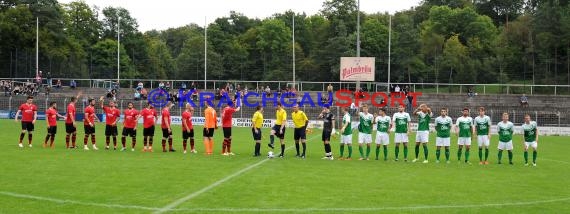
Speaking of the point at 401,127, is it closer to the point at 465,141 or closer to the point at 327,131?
the point at 465,141

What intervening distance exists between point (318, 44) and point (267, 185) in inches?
2390

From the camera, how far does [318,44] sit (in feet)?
241

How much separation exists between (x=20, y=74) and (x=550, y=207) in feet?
192

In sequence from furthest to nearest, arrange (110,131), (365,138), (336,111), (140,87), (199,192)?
(140,87) → (336,111) → (110,131) → (365,138) → (199,192)

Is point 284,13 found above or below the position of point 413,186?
above

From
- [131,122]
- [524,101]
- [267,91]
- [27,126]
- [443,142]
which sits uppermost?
[267,91]

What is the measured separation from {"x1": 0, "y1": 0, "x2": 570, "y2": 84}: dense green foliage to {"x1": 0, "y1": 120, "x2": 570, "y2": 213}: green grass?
36.7m

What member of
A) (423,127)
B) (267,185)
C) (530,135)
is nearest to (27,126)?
(267,185)

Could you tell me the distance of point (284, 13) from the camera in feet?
313

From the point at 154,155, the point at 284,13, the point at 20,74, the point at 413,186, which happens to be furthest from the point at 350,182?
the point at 284,13

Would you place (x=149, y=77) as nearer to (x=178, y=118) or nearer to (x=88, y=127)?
(x=178, y=118)

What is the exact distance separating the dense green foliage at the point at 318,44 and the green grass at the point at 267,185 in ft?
121

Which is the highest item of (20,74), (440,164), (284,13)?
(284,13)

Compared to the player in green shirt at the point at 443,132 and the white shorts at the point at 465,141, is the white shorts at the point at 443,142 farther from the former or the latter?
the white shorts at the point at 465,141
